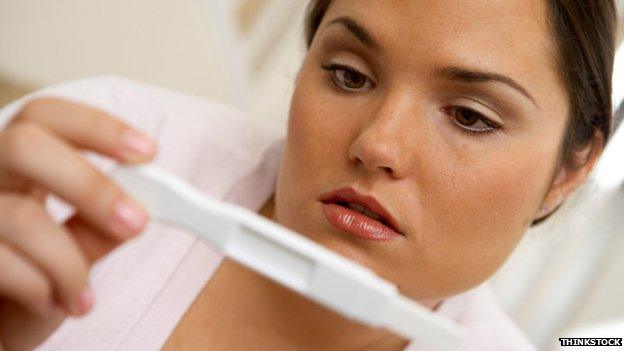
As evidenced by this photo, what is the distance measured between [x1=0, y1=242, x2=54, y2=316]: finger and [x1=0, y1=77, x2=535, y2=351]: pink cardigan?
282mm

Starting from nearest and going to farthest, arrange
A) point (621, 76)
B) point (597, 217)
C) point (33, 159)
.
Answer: point (33, 159)
point (621, 76)
point (597, 217)

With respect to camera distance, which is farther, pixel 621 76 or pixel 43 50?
pixel 43 50

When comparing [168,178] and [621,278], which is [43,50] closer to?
[168,178]

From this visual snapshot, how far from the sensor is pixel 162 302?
0.68m

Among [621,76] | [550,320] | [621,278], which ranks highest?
[621,76]

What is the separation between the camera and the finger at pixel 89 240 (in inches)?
16.2

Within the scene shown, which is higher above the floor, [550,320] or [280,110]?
[280,110]

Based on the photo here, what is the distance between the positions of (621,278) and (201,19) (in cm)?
92

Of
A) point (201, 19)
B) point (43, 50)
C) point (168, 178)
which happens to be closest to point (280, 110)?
point (201, 19)

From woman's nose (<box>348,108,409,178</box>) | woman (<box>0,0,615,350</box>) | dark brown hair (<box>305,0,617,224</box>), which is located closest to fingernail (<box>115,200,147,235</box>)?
woman (<box>0,0,615,350</box>)

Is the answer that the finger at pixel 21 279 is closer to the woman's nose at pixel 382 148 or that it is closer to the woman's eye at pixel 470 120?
the woman's nose at pixel 382 148

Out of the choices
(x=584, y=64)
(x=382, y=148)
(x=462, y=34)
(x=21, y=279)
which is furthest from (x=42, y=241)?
(x=584, y=64)

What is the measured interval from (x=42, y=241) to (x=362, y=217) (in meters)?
0.30

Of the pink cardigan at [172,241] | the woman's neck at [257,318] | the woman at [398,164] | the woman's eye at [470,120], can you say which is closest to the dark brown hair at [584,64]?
the woman at [398,164]
